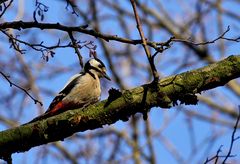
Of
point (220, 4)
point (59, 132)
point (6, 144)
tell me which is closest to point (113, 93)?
point (59, 132)

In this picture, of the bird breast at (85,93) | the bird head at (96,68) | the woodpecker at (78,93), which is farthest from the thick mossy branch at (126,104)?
the bird head at (96,68)

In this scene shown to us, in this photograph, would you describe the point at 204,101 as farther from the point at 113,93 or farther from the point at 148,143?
the point at 113,93

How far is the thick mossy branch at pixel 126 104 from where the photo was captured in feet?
10.4

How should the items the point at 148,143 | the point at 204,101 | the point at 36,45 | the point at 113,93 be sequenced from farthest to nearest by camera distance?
the point at 204,101 → the point at 148,143 → the point at 36,45 → the point at 113,93

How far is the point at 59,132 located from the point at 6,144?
0.98 feet

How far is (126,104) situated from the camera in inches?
125

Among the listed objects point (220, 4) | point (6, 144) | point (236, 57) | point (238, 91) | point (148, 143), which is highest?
point (220, 4)

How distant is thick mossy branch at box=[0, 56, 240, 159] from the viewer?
10.4 ft

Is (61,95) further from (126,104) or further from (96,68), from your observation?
(126,104)

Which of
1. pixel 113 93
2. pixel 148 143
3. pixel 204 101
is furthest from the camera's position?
pixel 204 101

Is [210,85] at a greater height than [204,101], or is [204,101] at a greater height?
[204,101]

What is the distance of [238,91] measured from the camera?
1098 cm

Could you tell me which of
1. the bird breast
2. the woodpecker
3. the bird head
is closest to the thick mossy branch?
the woodpecker

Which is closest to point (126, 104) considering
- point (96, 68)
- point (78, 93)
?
point (78, 93)
